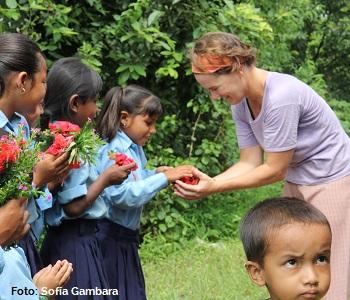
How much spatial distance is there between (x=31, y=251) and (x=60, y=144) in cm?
56

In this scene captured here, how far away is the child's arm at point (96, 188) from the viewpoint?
3506mm

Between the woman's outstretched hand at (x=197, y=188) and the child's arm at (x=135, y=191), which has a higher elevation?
the child's arm at (x=135, y=191)

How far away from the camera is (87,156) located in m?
3.01

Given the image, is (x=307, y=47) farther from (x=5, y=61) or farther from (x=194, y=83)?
(x=5, y=61)

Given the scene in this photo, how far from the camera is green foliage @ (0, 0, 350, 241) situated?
19.7 ft

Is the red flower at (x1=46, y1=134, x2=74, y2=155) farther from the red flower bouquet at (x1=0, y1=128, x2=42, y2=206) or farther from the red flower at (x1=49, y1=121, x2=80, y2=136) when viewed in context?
the red flower bouquet at (x1=0, y1=128, x2=42, y2=206)

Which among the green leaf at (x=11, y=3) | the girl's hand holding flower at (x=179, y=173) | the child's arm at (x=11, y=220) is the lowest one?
the girl's hand holding flower at (x=179, y=173)

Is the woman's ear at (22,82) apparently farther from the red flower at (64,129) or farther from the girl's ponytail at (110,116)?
the girl's ponytail at (110,116)

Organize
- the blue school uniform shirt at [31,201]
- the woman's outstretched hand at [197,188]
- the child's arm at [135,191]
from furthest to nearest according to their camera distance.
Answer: the woman's outstretched hand at [197,188] → the child's arm at [135,191] → the blue school uniform shirt at [31,201]

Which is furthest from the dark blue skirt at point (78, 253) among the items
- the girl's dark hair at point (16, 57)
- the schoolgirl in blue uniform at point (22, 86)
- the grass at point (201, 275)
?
the grass at point (201, 275)

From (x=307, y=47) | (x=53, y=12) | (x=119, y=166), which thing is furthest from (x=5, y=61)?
(x=307, y=47)

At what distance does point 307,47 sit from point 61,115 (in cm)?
999

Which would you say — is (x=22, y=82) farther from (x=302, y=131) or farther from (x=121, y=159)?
(x=302, y=131)

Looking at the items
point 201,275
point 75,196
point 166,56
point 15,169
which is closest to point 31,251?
point 75,196
